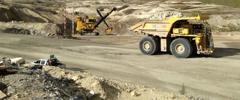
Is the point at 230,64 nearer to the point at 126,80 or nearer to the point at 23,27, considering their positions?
the point at 126,80

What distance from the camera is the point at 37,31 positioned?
33875mm

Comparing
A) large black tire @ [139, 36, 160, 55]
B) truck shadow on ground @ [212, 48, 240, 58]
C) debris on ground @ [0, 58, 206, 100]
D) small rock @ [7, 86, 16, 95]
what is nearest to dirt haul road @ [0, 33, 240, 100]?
truck shadow on ground @ [212, 48, 240, 58]

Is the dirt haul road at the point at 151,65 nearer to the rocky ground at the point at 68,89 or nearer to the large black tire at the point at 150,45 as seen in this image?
the large black tire at the point at 150,45

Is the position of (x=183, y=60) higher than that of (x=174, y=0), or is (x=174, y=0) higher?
(x=174, y=0)

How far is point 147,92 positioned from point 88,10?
2324 inches

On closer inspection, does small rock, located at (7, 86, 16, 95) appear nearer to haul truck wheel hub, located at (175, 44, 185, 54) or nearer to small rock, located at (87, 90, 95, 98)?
small rock, located at (87, 90, 95, 98)

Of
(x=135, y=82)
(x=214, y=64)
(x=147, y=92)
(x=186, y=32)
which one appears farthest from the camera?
(x=186, y=32)

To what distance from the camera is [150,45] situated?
70.4 ft

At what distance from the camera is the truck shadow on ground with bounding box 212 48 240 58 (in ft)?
70.3

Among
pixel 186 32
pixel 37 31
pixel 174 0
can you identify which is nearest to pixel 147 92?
pixel 186 32

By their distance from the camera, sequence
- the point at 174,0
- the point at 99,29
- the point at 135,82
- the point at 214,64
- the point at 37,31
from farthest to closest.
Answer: the point at 174,0
the point at 99,29
the point at 37,31
the point at 214,64
the point at 135,82

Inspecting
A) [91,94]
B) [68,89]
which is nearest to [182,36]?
[91,94]

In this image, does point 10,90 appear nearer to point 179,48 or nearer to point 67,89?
point 67,89

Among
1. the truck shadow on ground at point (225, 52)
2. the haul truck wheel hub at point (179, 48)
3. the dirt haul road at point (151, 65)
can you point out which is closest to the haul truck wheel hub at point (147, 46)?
the dirt haul road at point (151, 65)
